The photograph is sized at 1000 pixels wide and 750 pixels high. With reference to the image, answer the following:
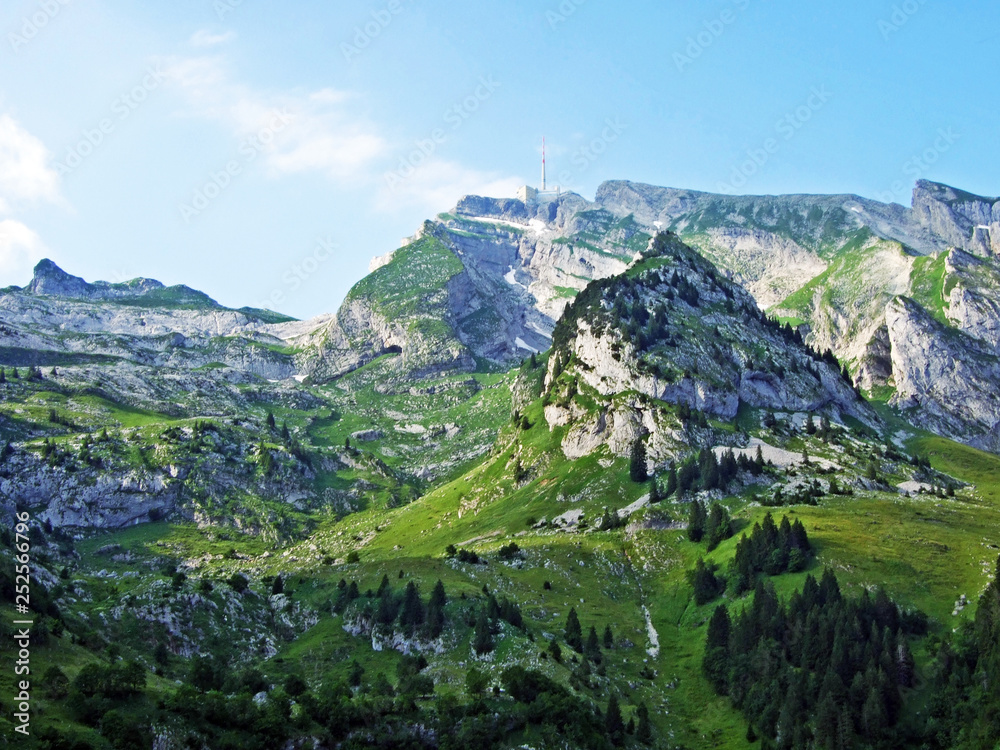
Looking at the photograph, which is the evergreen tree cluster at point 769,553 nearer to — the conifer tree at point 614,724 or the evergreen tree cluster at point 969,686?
the evergreen tree cluster at point 969,686

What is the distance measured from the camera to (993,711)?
108188 mm

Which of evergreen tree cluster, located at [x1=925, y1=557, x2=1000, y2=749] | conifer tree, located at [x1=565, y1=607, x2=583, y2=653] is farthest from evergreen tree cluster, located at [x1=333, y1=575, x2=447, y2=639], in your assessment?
evergreen tree cluster, located at [x1=925, y1=557, x2=1000, y2=749]

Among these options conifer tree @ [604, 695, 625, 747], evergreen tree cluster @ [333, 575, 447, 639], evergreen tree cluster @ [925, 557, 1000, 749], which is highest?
evergreen tree cluster @ [333, 575, 447, 639]

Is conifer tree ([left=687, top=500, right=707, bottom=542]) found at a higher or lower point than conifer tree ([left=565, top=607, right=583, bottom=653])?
higher

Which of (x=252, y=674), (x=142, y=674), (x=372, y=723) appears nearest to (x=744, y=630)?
(x=372, y=723)

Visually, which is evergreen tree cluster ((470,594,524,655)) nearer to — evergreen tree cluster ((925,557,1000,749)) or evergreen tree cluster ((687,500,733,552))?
evergreen tree cluster ((687,500,733,552))

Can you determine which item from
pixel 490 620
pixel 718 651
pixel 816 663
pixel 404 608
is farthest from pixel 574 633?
pixel 816 663

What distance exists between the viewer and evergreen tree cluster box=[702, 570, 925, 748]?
4577 inches

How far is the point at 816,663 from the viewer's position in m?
130

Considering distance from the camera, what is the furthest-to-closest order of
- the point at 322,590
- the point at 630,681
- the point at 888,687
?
the point at 322,590 → the point at 630,681 → the point at 888,687

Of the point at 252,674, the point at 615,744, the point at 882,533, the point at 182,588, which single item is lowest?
the point at 615,744

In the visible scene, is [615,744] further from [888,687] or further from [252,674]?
[252,674]

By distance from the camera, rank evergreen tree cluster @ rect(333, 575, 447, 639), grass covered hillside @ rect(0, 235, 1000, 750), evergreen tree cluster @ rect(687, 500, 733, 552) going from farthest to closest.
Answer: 1. evergreen tree cluster @ rect(687, 500, 733, 552)
2. evergreen tree cluster @ rect(333, 575, 447, 639)
3. grass covered hillside @ rect(0, 235, 1000, 750)

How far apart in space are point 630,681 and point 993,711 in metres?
50.5
